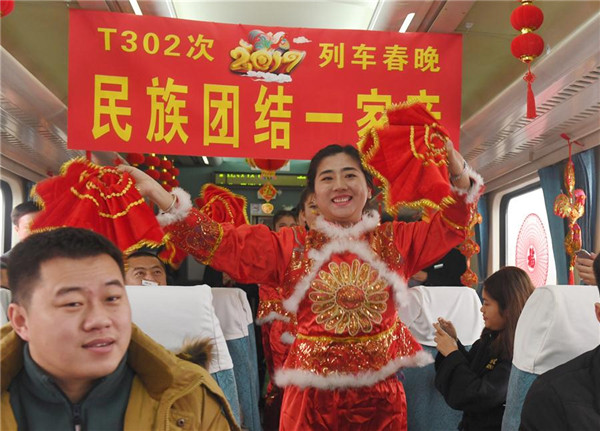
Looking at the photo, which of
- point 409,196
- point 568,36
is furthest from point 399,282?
point 568,36

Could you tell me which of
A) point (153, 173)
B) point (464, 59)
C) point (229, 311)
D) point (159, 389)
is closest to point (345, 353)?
point (159, 389)

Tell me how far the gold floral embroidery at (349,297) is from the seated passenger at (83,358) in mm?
721

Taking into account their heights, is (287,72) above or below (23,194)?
above

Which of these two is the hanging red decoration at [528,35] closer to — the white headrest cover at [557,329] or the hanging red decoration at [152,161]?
the white headrest cover at [557,329]

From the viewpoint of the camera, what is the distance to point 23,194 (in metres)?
6.24

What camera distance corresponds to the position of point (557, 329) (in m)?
1.69

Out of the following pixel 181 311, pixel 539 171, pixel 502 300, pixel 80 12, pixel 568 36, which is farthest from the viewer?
pixel 539 171

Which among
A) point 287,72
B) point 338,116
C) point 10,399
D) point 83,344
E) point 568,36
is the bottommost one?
point 10,399

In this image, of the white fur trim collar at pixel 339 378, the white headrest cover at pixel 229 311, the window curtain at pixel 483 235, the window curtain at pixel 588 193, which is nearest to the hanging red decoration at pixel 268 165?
the white headrest cover at pixel 229 311

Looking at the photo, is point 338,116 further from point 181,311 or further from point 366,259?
point 181,311

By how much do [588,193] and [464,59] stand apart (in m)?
1.79

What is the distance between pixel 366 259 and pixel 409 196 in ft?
0.87

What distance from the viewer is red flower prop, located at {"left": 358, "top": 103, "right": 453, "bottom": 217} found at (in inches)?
76.7

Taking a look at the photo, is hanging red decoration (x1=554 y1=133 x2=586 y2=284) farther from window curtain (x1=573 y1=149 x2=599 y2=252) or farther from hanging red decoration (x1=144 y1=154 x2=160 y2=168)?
hanging red decoration (x1=144 y1=154 x2=160 y2=168)
